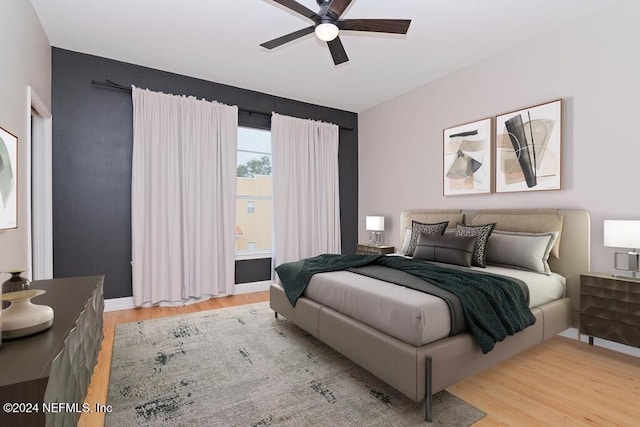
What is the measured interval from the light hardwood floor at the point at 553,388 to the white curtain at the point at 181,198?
3.78 ft

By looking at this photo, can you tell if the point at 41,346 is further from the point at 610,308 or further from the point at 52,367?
the point at 610,308

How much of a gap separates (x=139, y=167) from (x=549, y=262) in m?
4.56

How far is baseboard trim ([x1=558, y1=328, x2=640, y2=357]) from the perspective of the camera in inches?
102

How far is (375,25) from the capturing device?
8.12ft

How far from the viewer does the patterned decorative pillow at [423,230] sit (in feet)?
12.2

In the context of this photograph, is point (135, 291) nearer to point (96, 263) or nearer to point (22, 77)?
point (96, 263)

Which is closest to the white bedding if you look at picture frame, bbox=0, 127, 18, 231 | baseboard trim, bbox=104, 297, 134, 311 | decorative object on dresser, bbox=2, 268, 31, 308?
decorative object on dresser, bbox=2, 268, 31, 308

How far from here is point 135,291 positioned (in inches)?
147

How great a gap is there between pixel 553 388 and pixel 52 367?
2741mm

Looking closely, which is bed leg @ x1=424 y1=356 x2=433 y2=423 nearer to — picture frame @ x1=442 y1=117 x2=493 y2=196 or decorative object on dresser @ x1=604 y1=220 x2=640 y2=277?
decorative object on dresser @ x1=604 y1=220 x2=640 y2=277

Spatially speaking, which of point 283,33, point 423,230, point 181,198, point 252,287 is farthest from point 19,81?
point 423,230

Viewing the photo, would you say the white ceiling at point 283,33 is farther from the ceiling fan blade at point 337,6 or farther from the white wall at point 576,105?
the ceiling fan blade at point 337,6

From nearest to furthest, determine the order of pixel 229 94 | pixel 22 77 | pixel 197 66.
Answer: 1. pixel 22 77
2. pixel 197 66
3. pixel 229 94

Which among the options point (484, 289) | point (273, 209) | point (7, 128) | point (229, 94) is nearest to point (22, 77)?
point (7, 128)
